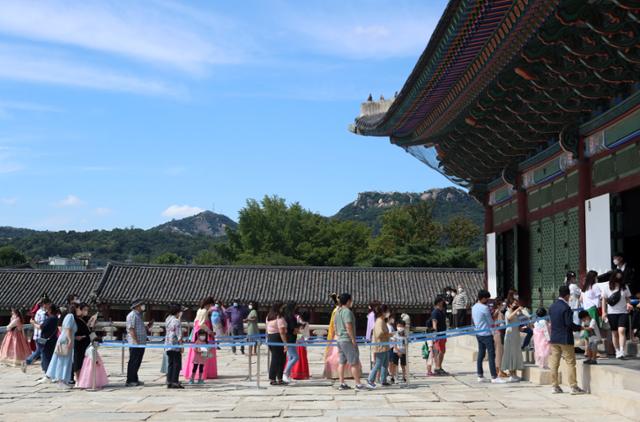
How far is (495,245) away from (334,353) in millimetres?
10968

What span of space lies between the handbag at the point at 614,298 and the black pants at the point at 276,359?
16.9ft

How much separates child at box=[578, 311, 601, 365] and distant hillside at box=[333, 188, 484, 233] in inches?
4461

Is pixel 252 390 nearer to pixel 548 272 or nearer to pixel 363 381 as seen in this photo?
pixel 363 381

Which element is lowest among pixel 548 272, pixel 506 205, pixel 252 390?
pixel 252 390

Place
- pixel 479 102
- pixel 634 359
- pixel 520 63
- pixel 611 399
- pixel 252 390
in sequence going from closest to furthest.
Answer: pixel 611 399, pixel 634 359, pixel 252 390, pixel 520 63, pixel 479 102

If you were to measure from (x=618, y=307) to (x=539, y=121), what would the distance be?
639 cm

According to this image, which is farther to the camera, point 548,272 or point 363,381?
point 548,272

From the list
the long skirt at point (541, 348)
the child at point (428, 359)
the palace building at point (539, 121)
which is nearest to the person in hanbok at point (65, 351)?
the child at point (428, 359)

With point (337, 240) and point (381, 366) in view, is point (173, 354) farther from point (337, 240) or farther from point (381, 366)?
point (337, 240)

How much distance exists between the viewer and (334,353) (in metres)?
15.1

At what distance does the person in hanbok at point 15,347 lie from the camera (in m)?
18.5

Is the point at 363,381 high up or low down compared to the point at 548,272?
down

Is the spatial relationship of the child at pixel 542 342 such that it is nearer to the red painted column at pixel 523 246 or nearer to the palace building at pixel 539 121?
the palace building at pixel 539 121

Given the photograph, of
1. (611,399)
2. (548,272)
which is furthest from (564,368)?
(548,272)
